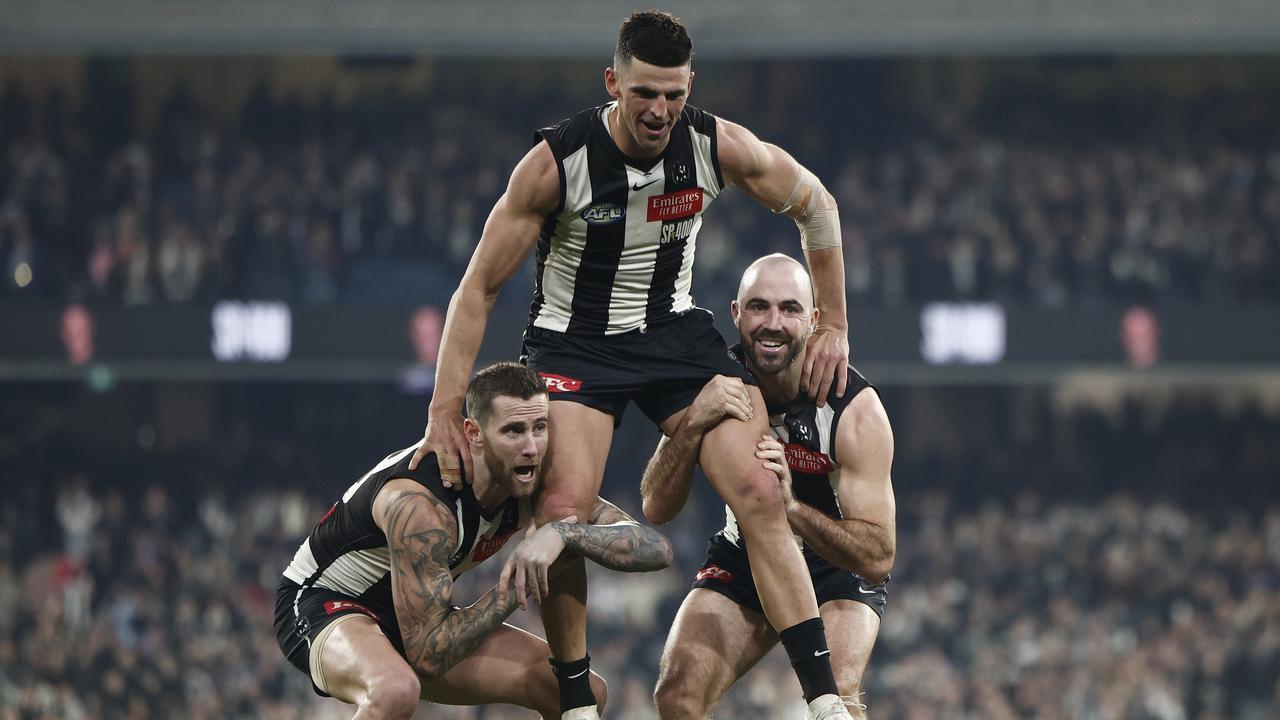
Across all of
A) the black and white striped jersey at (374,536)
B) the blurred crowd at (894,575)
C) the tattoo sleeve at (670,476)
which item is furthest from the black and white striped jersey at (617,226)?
the blurred crowd at (894,575)

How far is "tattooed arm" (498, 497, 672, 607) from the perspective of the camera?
5.35 meters

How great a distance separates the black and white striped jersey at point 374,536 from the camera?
19.1 ft

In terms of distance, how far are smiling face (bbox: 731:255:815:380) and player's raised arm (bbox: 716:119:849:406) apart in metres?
0.09

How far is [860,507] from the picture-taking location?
626 centimetres

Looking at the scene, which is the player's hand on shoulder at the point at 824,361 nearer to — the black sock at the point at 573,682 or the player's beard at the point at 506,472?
the player's beard at the point at 506,472

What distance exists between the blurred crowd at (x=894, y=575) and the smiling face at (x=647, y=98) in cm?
928

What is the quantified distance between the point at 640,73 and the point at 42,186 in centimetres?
1486

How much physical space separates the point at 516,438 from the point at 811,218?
5.12ft

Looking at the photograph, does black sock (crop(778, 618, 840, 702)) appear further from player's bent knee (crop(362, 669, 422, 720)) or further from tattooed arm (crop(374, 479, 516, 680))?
player's bent knee (crop(362, 669, 422, 720))

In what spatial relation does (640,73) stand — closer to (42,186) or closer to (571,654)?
(571,654)

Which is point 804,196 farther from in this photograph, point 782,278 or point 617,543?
point 617,543

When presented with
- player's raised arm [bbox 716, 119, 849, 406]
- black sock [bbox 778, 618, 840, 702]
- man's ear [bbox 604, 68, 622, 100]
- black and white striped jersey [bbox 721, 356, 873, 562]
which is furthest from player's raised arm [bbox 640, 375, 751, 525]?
man's ear [bbox 604, 68, 622, 100]

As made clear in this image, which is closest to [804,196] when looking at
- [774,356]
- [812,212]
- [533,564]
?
[812,212]

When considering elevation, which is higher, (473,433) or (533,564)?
(473,433)
